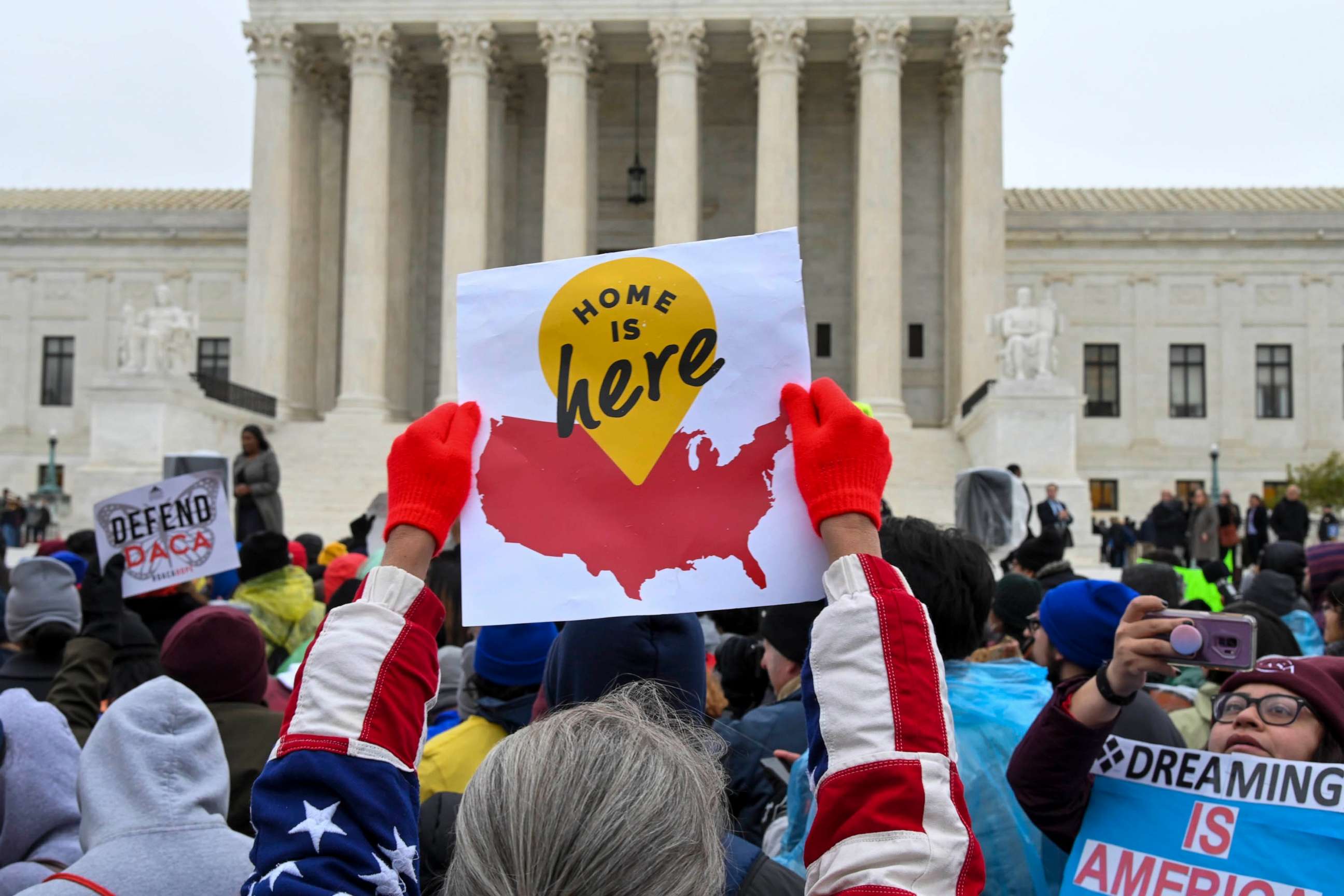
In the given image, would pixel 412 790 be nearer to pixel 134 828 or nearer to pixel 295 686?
pixel 295 686

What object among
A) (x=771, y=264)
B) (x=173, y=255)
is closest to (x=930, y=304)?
(x=173, y=255)

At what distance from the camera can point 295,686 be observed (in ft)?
8.21

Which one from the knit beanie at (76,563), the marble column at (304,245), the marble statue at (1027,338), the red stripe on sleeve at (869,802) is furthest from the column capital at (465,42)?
the red stripe on sleeve at (869,802)

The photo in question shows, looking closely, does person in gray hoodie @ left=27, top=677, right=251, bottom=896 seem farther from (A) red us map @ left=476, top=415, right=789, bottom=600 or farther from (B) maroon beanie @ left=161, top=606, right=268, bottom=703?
(A) red us map @ left=476, top=415, right=789, bottom=600

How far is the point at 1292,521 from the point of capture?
2303 cm

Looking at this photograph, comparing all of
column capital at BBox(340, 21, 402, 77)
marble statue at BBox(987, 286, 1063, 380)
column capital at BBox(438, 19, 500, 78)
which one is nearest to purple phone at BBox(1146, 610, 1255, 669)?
marble statue at BBox(987, 286, 1063, 380)

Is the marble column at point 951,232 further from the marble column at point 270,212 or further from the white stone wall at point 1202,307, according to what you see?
the marble column at point 270,212

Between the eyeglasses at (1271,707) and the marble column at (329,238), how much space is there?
127ft

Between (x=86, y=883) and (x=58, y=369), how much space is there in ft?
148

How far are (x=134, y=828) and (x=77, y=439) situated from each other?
143 feet

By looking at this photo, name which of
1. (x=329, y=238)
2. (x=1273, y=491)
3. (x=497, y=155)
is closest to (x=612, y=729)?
(x=497, y=155)

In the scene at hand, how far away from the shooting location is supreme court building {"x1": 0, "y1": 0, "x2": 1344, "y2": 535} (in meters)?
36.3

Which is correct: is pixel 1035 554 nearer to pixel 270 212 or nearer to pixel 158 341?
pixel 158 341

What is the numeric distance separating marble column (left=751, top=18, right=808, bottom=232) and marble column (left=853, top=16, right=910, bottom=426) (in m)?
1.90
